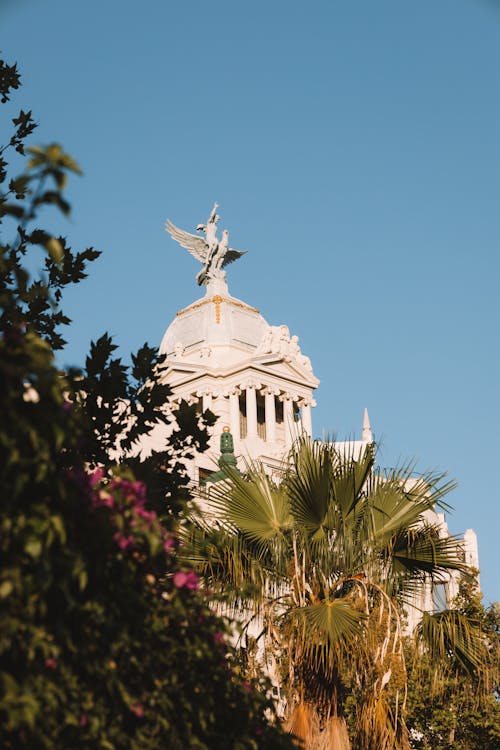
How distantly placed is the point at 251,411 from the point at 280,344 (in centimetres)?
515

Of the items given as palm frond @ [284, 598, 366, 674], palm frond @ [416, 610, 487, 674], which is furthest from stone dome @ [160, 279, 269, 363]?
palm frond @ [284, 598, 366, 674]

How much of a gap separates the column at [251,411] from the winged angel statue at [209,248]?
12238 mm

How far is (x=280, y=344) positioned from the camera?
66.4m

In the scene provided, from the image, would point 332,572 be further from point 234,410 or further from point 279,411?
point 279,411

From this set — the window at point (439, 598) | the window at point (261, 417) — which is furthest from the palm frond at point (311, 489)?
the window at point (261, 417)

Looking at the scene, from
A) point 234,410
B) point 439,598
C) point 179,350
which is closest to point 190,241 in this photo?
point 179,350

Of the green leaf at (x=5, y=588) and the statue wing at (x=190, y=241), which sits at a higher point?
the statue wing at (x=190, y=241)

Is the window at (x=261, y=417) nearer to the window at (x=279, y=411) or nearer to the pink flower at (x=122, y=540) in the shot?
the window at (x=279, y=411)

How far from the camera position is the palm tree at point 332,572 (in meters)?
13.8

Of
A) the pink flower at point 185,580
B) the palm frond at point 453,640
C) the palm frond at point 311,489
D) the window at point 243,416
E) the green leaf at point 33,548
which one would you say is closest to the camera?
the green leaf at point 33,548

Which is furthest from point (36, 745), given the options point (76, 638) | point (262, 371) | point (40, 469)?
point (262, 371)

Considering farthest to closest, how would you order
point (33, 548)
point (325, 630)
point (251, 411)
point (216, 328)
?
point (216, 328) → point (251, 411) → point (325, 630) → point (33, 548)

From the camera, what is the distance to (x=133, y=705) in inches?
291

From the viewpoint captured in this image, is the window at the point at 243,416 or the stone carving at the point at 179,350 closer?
the window at the point at 243,416
